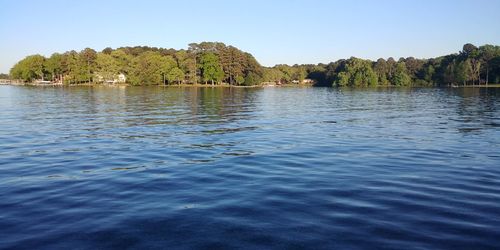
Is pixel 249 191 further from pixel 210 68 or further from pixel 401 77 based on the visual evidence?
pixel 401 77

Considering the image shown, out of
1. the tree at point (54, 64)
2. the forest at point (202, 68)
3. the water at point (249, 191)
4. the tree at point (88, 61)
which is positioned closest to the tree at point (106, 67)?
the forest at point (202, 68)

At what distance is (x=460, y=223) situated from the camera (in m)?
8.47

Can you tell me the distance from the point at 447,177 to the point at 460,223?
4.90 meters

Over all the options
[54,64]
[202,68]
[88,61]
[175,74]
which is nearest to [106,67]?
[88,61]

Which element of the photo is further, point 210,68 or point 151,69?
point 151,69

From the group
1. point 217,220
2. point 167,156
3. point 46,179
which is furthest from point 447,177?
point 46,179

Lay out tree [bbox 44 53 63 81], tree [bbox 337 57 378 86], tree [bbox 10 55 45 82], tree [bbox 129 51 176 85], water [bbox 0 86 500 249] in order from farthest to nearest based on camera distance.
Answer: tree [bbox 337 57 378 86], tree [bbox 10 55 45 82], tree [bbox 44 53 63 81], tree [bbox 129 51 176 85], water [bbox 0 86 500 249]

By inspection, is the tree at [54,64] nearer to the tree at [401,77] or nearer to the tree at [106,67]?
the tree at [106,67]

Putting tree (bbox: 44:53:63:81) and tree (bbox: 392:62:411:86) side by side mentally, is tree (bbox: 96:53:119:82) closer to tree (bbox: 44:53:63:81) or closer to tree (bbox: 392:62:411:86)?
tree (bbox: 44:53:63:81)

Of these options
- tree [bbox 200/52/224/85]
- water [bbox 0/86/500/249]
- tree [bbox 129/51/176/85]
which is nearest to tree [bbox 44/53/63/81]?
tree [bbox 129/51/176/85]

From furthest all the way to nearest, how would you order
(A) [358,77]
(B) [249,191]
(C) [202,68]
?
(A) [358,77]
(C) [202,68]
(B) [249,191]

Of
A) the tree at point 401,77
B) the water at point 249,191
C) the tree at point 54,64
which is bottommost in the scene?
the water at point 249,191

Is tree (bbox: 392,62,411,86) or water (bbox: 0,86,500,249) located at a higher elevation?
tree (bbox: 392,62,411,86)

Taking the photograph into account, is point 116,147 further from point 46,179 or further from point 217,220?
point 217,220
